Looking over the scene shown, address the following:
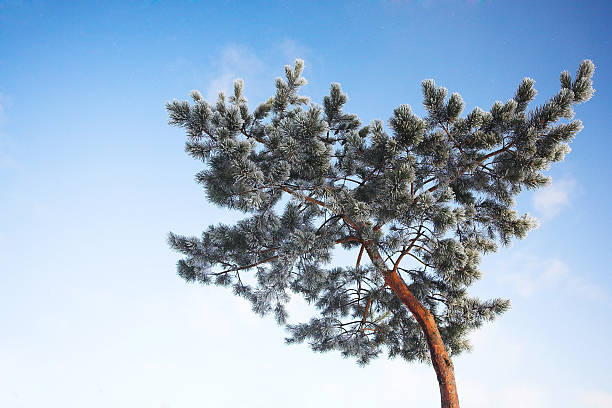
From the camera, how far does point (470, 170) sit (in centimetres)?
433

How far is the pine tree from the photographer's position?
3748 millimetres

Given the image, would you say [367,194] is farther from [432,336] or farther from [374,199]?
[432,336]

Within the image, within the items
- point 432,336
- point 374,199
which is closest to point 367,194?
point 374,199

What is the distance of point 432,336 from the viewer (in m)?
4.30

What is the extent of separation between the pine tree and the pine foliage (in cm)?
2

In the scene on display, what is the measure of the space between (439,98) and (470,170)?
109 cm

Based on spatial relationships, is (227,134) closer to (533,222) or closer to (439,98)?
(439,98)

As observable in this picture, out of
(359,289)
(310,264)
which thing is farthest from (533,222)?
(310,264)

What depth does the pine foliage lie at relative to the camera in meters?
3.74

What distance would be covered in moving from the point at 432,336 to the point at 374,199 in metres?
1.87

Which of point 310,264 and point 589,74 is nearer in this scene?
point 589,74

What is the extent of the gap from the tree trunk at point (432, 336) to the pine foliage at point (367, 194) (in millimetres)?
218

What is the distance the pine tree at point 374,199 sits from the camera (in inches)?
148

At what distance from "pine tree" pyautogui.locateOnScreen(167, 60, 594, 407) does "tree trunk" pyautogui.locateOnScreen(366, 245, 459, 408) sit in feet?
0.06
